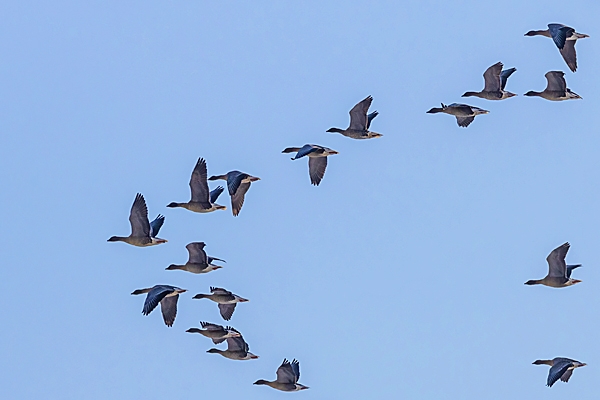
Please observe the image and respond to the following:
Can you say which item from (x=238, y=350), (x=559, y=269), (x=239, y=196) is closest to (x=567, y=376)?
(x=559, y=269)

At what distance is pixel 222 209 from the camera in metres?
41.0

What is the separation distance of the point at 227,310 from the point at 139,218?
516cm

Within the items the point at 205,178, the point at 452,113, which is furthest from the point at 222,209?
the point at 452,113

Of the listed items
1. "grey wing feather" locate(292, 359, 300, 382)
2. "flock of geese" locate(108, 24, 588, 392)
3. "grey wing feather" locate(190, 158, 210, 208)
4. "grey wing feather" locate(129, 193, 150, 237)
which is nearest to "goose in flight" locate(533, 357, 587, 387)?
"flock of geese" locate(108, 24, 588, 392)

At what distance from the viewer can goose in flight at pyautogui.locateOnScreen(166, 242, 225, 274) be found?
42125mm

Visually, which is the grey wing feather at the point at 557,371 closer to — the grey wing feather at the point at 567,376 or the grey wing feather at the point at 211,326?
the grey wing feather at the point at 567,376

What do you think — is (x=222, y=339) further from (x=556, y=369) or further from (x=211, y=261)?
Result: (x=556, y=369)

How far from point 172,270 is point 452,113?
959 centimetres

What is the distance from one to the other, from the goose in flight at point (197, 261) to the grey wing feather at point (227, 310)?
7.09 feet

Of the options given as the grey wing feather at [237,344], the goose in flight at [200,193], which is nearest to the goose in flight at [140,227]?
the goose in flight at [200,193]

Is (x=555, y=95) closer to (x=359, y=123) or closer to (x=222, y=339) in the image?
(x=359, y=123)

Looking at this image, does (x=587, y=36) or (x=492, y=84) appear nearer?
(x=587, y=36)

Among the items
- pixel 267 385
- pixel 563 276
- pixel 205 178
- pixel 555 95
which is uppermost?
pixel 555 95

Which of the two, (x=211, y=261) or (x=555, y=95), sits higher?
(x=555, y=95)
